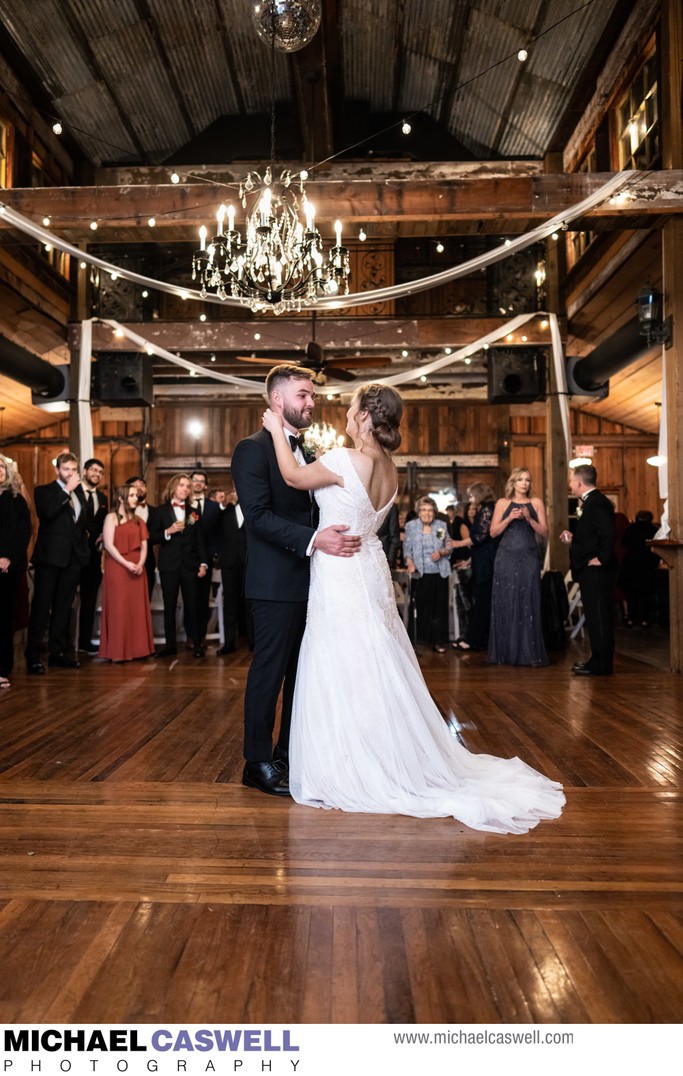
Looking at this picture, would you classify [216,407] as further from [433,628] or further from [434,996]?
[434,996]

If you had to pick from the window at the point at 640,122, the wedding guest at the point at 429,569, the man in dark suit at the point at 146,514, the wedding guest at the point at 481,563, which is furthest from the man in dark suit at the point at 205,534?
the window at the point at 640,122

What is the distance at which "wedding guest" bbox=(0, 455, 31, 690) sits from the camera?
18.6 feet

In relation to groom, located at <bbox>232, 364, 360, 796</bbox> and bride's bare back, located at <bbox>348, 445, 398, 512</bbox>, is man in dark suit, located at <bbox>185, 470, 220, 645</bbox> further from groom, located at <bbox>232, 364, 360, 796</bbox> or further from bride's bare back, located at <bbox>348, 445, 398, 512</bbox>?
bride's bare back, located at <bbox>348, 445, 398, 512</bbox>

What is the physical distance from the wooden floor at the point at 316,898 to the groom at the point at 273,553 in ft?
0.66

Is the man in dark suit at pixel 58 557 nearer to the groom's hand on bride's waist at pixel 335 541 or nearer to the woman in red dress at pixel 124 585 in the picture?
the woman in red dress at pixel 124 585

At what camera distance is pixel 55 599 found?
6691mm

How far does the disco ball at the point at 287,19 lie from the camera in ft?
17.1

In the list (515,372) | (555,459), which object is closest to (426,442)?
(515,372)

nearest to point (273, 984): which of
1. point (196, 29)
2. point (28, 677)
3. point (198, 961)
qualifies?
point (198, 961)

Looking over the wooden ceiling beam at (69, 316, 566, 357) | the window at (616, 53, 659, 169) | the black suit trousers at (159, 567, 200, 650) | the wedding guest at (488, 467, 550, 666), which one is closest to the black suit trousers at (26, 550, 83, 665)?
the black suit trousers at (159, 567, 200, 650)

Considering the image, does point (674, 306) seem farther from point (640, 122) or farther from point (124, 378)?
point (124, 378)

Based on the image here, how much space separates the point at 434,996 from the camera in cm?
162

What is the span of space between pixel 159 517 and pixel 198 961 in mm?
5900

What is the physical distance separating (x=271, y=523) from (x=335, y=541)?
0.24 meters
